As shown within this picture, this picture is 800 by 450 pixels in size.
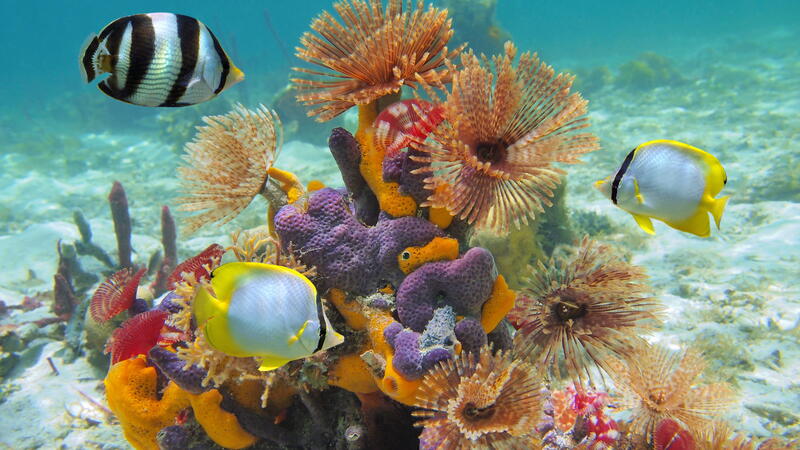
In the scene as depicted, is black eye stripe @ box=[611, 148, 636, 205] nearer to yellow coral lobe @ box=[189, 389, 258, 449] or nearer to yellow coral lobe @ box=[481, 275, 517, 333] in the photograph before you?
yellow coral lobe @ box=[481, 275, 517, 333]

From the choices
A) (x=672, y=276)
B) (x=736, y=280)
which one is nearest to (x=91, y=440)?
(x=672, y=276)

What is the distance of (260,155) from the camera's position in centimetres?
254

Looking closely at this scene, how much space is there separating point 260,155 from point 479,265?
1.43m

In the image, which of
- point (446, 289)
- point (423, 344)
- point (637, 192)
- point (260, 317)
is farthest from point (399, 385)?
point (637, 192)

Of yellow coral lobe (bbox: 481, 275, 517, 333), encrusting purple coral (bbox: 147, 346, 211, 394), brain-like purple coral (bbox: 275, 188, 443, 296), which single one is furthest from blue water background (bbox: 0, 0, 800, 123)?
yellow coral lobe (bbox: 481, 275, 517, 333)

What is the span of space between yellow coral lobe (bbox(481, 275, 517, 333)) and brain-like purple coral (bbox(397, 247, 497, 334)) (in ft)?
0.31

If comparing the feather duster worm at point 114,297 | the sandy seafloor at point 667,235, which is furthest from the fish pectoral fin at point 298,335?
the sandy seafloor at point 667,235

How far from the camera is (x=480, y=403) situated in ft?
5.95

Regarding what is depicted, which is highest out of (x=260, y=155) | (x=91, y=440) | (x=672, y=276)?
(x=260, y=155)

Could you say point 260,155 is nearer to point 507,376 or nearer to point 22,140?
point 507,376

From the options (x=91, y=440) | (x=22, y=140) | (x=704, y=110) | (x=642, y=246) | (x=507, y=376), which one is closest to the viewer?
(x=507, y=376)

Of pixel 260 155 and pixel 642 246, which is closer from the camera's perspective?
pixel 260 155

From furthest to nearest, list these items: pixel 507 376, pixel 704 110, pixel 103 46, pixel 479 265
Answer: pixel 704 110 → pixel 479 265 → pixel 507 376 → pixel 103 46

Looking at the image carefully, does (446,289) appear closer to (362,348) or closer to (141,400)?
(362,348)
